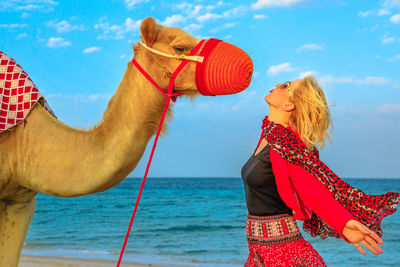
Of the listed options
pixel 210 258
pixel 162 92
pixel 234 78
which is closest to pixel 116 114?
pixel 162 92

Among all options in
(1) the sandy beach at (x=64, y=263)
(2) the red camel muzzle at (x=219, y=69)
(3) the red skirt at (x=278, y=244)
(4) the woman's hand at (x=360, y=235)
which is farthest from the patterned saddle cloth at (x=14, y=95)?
(1) the sandy beach at (x=64, y=263)

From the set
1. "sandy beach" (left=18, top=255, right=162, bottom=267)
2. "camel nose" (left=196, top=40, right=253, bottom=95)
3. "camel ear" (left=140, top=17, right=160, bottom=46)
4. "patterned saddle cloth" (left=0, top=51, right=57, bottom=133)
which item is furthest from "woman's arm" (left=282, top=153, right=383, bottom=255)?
"sandy beach" (left=18, top=255, right=162, bottom=267)

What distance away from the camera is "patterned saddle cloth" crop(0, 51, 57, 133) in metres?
3.40

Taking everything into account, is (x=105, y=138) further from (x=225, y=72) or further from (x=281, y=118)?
(x=281, y=118)

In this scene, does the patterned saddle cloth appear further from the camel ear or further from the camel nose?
the camel nose

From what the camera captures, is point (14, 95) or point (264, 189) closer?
point (264, 189)

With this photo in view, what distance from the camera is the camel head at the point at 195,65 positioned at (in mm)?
3100

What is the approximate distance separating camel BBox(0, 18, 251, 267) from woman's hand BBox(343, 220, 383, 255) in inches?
51.0

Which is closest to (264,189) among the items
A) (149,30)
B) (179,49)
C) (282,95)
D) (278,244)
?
(278,244)

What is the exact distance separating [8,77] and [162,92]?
1.29 meters

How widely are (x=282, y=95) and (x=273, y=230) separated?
0.87m

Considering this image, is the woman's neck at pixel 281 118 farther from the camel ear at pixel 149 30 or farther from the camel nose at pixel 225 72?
the camel ear at pixel 149 30

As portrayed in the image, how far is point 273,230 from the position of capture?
2977mm

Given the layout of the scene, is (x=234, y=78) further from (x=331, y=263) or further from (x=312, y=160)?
(x=331, y=263)
